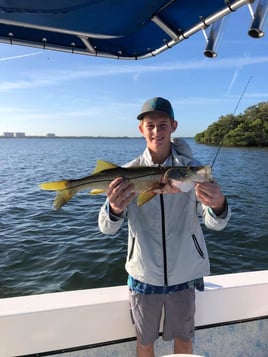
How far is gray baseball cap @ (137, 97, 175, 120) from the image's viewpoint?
2719mm

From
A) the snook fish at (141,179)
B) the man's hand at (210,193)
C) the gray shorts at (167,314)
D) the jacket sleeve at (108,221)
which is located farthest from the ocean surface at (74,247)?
the man's hand at (210,193)

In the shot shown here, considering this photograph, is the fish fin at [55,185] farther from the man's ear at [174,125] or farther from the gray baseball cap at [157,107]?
the man's ear at [174,125]

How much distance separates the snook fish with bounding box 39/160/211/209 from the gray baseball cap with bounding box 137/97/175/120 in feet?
1.58

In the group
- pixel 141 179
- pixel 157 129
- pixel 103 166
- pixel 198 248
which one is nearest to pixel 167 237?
pixel 198 248

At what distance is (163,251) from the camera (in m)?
2.69

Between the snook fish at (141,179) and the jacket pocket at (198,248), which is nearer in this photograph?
the snook fish at (141,179)

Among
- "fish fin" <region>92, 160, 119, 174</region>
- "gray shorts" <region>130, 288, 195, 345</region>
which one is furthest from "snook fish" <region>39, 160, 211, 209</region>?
"gray shorts" <region>130, 288, 195, 345</region>

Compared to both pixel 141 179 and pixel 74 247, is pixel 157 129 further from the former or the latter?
pixel 74 247

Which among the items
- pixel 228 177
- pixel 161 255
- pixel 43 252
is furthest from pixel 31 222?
pixel 228 177

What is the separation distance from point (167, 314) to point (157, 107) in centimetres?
172

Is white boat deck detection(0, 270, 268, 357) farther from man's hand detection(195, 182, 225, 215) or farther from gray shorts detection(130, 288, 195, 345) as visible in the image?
man's hand detection(195, 182, 225, 215)

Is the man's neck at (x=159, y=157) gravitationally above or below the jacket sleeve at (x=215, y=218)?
above

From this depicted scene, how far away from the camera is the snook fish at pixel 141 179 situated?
247 cm

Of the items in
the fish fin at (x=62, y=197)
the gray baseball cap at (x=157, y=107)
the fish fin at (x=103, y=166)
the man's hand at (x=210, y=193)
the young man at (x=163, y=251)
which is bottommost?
the young man at (x=163, y=251)
